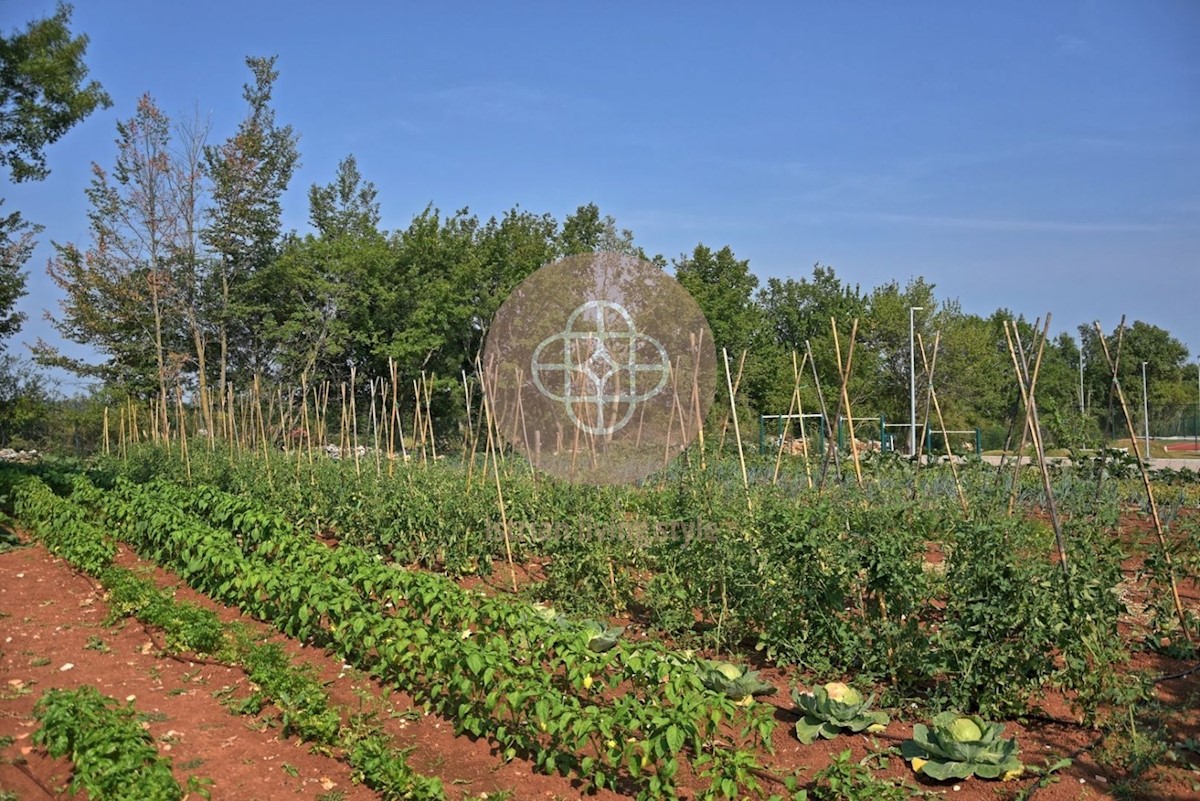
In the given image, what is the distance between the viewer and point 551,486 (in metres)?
8.38

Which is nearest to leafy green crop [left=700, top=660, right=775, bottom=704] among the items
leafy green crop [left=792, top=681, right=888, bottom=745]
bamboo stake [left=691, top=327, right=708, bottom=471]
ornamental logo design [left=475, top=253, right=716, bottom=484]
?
leafy green crop [left=792, top=681, right=888, bottom=745]

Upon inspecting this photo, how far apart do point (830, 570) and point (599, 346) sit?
1227cm

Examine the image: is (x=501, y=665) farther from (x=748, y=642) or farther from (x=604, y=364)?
(x=604, y=364)

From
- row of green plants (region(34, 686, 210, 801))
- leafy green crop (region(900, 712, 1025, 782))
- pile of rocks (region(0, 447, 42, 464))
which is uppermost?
pile of rocks (region(0, 447, 42, 464))

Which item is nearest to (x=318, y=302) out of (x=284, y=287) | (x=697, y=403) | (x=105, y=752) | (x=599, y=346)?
(x=284, y=287)

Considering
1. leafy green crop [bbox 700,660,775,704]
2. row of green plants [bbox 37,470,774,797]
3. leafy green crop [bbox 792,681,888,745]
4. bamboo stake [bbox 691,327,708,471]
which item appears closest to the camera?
row of green plants [bbox 37,470,774,797]

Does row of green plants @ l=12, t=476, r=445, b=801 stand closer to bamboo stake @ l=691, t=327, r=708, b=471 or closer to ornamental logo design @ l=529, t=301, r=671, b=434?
bamboo stake @ l=691, t=327, r=708, b=471

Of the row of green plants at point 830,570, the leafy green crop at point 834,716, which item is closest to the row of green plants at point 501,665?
the leafy green crop at point 834,716

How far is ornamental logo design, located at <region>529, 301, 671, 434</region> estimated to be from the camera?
16.3 m

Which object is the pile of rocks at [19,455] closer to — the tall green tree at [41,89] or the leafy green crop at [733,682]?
the tall green tree at [41,89]

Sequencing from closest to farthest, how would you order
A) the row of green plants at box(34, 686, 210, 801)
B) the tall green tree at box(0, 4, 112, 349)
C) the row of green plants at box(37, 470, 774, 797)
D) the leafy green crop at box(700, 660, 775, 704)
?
1. the row of green plants at box(34, 686, 210, 801)
2. the row of green plants at box(37, 470, 774, 797)
3. the leafy green crop at box(700, 660, 775, 704)
4. the tall green tree at box(0, 4, 112, 349)

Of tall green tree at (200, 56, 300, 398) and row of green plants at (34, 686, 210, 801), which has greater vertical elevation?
tall green tree at (200, 56, 300, 398)

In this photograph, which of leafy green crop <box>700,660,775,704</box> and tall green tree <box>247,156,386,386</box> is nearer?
leafy green crop <box>700,660,775,704</box>

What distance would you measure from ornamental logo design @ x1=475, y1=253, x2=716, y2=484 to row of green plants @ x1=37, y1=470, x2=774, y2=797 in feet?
27.5
